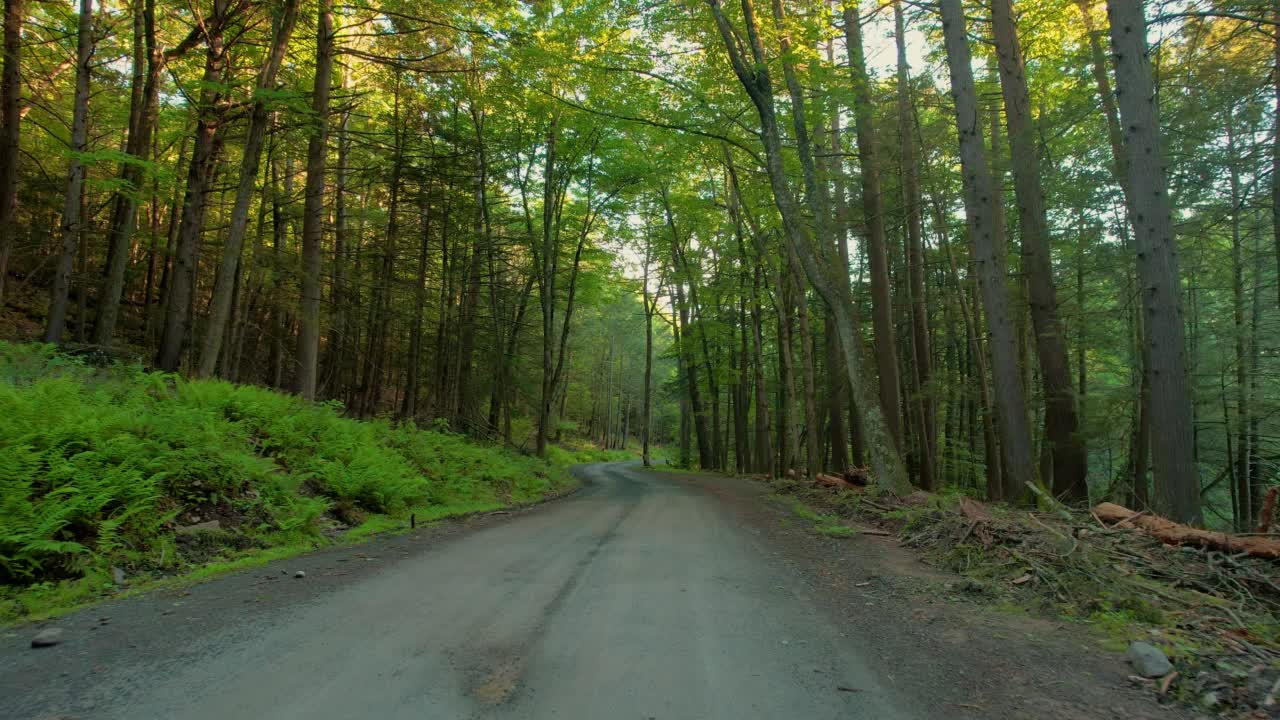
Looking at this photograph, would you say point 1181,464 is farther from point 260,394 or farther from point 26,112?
point 26,112

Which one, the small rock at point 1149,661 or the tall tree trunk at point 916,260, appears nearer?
the small rock at point 1149,661

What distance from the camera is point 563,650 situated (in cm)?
350

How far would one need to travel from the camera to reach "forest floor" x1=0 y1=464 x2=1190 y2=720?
2.83m

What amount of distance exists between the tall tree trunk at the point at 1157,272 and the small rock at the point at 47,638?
992 centimetres

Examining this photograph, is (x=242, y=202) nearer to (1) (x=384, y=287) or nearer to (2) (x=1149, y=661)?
(1) (x=384, y=287)

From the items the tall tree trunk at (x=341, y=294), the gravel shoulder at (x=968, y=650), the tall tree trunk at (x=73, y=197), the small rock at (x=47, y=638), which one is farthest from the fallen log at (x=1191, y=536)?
the tall tree trunk at (x=73, y=197)

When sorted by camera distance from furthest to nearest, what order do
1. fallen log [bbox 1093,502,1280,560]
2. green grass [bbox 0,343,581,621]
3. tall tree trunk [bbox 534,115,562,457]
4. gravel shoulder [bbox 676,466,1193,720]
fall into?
tall tree trunk [bbox 534,115,562,457], fallen log [bbox 1093,502,1280,560], green grass [bbox 0,343,581,621], gravel shoulder [bbox 676,466,1193,720]

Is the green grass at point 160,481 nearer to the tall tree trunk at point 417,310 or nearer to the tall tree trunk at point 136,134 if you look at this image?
the tall tree trunk at point 136,134

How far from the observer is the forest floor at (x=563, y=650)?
2.83 metres

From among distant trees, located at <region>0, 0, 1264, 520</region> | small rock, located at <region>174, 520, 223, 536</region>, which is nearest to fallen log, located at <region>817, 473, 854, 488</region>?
distant trees, located at <region>0, 0, 1264, 520</region>

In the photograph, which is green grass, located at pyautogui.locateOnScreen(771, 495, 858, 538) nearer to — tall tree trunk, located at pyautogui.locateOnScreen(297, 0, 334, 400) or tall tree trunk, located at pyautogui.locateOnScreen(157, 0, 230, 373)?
tall tree trunk, located at pyautogui.locateOnScreen(297, 0, 334, 400)

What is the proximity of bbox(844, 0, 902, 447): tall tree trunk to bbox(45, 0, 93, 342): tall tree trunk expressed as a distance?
49.2 feet

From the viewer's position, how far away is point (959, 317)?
19844 millimetres

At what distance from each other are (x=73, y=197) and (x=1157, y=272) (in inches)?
665
